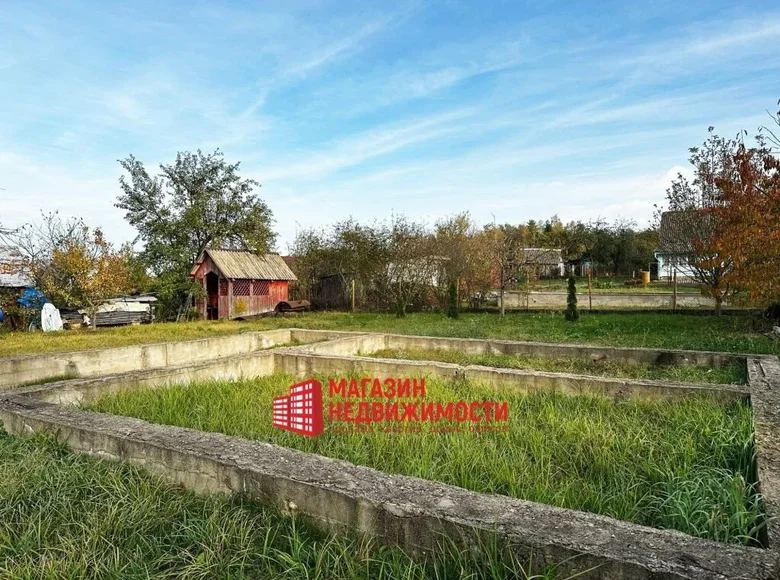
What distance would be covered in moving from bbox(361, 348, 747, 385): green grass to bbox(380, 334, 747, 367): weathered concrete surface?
0.42ft

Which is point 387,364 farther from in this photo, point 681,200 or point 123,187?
point 123,187

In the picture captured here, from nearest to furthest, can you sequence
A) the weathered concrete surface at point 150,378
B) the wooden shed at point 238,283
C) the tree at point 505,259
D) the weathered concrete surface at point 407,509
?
the weathered concrete surface at point 407,509 < the weathered concrete surface at point 150,378 < the tree at point 505,259 < the wooden shed at point 238,283

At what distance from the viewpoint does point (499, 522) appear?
1983mm

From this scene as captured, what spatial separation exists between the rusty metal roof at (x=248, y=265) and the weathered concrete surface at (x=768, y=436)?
668 inches

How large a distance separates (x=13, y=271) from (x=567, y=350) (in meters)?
16.8

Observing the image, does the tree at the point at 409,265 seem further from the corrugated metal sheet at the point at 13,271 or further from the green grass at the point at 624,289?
the corrugated metal sheet at the point at 13,271

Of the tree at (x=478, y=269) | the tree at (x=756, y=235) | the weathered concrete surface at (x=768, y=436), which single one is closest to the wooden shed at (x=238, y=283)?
the tree at (x=478, y=269)

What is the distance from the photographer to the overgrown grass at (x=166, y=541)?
196 cm

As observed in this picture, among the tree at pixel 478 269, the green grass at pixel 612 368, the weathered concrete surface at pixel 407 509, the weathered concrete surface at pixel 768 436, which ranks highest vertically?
the tree at pixel 478 269

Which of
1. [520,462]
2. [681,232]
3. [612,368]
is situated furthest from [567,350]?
[681,232]

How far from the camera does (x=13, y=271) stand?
15383mm

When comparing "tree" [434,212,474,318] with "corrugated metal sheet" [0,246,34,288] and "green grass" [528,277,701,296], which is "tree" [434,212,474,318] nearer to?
"green grass" [528,277,701,296]

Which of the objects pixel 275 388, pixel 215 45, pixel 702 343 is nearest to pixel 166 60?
pixel 215 45

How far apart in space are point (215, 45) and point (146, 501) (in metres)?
7.69
